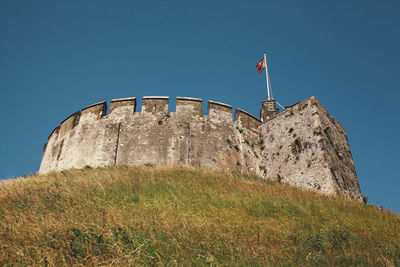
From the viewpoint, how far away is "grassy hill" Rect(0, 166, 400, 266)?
14.1 feet

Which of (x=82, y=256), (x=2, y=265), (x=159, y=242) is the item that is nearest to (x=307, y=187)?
(x=159, y=242)

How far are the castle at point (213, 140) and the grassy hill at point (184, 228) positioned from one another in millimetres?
4714

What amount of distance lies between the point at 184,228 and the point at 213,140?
9191 mm

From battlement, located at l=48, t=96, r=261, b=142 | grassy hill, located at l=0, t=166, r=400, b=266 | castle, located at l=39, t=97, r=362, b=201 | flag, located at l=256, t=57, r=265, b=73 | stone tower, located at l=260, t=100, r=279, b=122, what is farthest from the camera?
flag, located at l=256, t=57, r=265, b=73

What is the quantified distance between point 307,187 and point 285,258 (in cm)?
846

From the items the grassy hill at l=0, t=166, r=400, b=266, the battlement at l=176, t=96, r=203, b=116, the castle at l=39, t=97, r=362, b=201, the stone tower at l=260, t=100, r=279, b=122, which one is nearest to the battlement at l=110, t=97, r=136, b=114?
the castle at l=39, t=97, r=362, b=201

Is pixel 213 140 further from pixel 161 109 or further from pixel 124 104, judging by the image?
pixel 124 104

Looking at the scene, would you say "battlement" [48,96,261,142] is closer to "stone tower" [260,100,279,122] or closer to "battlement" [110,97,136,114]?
"battlement" [110,97,136,114]

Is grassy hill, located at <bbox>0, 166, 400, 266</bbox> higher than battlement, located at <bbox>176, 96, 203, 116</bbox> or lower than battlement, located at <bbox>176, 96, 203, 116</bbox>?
lower

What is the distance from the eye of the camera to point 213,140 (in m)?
14.3

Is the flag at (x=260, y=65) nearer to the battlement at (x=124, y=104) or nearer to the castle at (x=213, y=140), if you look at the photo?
the castle at (x=213, y=140)

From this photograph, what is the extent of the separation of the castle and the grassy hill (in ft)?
15.5

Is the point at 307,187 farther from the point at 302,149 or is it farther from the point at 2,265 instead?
the point at 2,265

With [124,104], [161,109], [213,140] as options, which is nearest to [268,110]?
[213,140]
